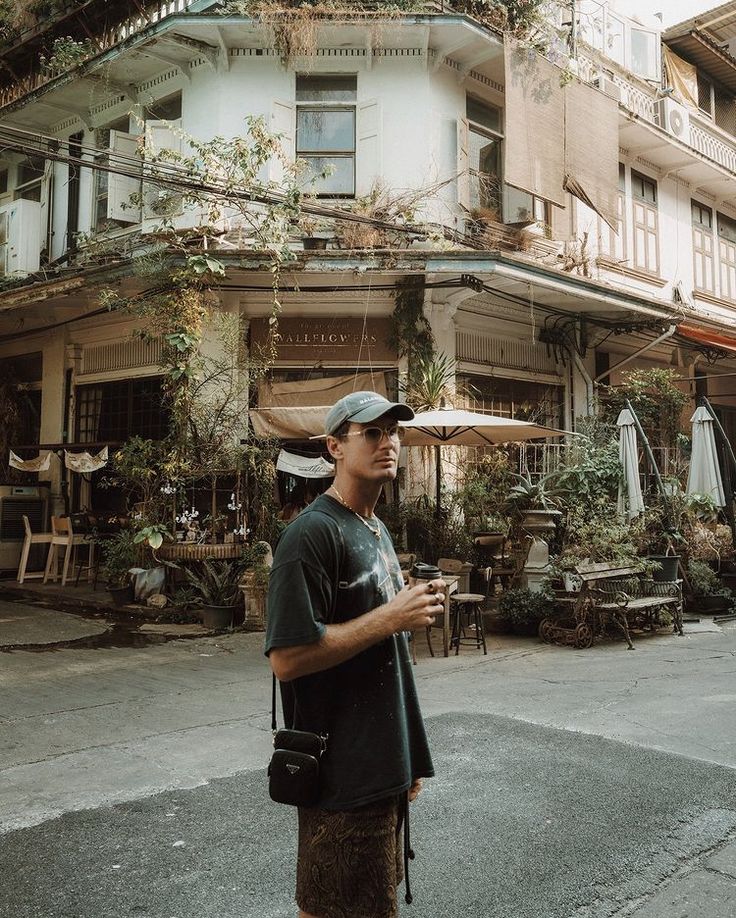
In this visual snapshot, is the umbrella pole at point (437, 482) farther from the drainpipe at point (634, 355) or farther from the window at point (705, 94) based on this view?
the window at point (705, 94)

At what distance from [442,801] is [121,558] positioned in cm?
804

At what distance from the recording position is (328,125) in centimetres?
1261

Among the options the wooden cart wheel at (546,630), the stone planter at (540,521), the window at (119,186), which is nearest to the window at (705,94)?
the stone planter at (540,521)

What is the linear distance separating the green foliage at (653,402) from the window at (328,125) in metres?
6.22

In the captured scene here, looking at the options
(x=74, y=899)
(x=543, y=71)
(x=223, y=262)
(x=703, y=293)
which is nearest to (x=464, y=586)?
(x=223, y=262)

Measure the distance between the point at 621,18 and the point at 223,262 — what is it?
999 cm

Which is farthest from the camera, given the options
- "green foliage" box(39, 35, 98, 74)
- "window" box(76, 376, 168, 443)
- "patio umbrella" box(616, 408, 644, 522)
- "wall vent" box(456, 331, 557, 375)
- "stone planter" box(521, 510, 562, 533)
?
"window" box(76, 376, 168, 443)

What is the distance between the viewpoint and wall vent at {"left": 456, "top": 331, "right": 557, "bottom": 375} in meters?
13.3

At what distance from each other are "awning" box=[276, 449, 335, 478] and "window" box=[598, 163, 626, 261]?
7226 mm

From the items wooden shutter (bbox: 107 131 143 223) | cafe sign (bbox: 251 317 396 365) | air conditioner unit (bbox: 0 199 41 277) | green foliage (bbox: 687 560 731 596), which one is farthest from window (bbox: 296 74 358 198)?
green foliage (bbox: 687 560 731 596)

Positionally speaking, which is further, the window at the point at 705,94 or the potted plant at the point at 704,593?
the window at the point at 705,94

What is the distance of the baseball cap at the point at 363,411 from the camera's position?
2.31m

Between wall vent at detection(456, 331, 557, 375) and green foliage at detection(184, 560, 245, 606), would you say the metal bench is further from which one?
wall vent at detection(456, 331, 557, 375)

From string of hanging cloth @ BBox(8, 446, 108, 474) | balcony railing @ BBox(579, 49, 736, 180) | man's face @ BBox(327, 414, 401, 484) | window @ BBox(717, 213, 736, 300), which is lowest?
man's face @ BBox(327, 414, 401, 484)
